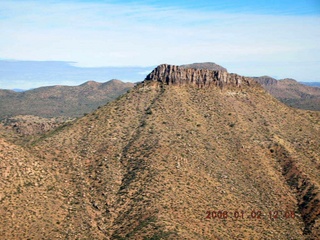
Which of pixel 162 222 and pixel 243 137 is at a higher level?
pixel 243 137

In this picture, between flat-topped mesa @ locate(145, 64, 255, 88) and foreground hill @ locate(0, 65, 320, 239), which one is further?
flat-topped mesa @ locate(145, 64, 255, 88)

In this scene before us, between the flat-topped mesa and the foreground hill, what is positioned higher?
the flat-topped mesa

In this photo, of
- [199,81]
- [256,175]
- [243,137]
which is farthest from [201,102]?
[256,175]

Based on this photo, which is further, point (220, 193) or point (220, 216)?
point (220, 193)

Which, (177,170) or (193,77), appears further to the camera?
(193,77)

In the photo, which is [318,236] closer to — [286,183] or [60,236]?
[286,183]
